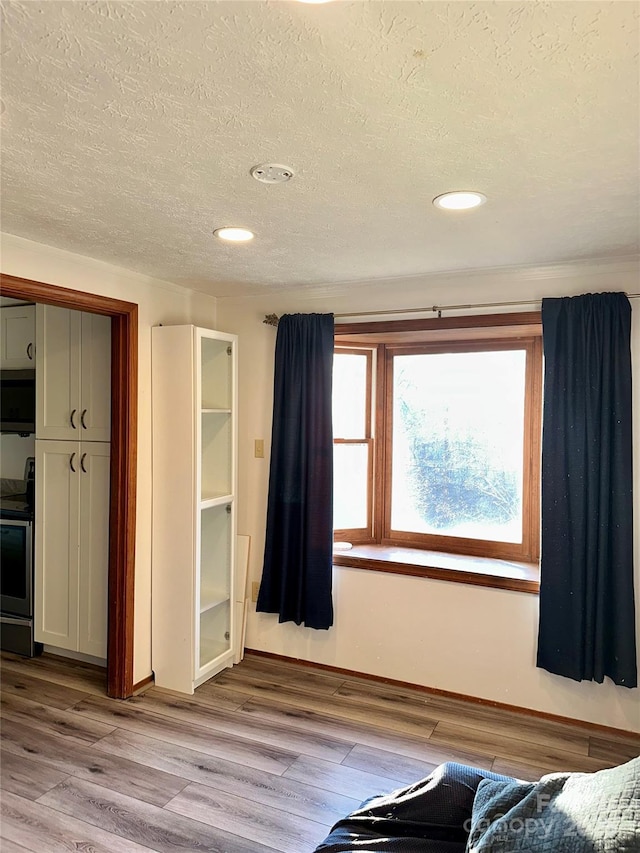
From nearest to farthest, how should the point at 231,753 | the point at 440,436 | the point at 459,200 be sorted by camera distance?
the point at 459,200, the point at 231,753, the point at 440,436

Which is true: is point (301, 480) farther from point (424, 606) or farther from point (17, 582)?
point (17, 582)

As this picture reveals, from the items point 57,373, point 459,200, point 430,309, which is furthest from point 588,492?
→ point 57,373

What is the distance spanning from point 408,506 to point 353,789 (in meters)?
1.67

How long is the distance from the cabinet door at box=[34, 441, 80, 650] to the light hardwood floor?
0.30 meters

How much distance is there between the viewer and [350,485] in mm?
3781

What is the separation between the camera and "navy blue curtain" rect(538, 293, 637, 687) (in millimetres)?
2762

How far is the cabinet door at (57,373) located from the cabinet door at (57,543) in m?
0.11

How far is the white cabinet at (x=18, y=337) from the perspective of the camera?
3.79 meters

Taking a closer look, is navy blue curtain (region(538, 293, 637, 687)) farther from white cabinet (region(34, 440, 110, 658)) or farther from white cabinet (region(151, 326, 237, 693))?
white cabinet (region(34, 440, 110, 658))

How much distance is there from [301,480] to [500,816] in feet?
7.71

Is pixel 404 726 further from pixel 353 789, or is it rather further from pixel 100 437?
pixel 100 437

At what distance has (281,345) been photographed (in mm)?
3574

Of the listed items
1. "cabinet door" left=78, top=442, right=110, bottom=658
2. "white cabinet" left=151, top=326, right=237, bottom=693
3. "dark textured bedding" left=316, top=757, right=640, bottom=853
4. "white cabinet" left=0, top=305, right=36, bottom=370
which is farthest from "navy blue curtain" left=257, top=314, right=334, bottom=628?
"dark textured bedding" left=316, top=757, right=640, bottom=853

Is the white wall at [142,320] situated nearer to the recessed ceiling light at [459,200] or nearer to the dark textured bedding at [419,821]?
the recessed ceiling light at [459,200]
